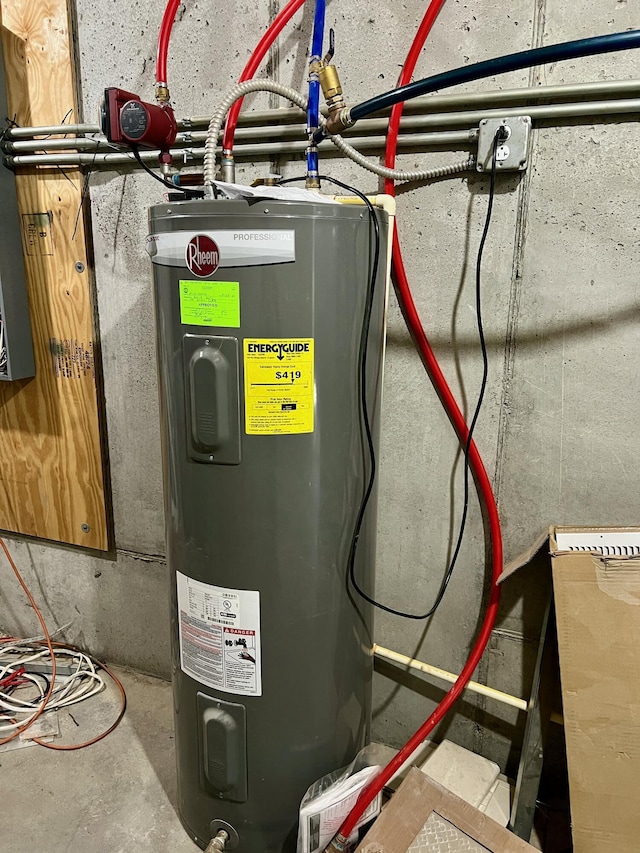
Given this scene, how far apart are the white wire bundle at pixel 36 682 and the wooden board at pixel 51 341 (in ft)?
1.33

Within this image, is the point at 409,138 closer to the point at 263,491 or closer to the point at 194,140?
the point at 194,140

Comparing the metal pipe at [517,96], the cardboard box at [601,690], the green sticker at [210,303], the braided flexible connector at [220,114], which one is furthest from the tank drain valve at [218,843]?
the metal pipe at [517,96]

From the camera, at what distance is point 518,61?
2.91 ft

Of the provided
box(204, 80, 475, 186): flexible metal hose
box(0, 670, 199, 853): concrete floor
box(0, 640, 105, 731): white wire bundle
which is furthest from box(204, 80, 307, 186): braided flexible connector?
box(0, 640, 105, 731): white wire bundle

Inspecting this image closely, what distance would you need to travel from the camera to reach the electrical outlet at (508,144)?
1.16 m

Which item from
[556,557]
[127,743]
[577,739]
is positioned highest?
[556,557]

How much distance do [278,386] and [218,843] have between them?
95cm

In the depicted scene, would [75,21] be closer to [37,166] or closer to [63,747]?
[37,166]

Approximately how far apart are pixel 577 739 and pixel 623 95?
1.25 metres

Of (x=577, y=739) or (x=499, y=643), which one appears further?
(x=499, y=643)

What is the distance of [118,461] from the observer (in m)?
1.73

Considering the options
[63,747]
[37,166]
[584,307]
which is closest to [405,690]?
[63,747]

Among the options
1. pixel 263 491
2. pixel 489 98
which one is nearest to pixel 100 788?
pixel 263 491

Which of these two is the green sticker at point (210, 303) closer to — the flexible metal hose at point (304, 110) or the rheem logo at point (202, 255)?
the rheem logo at point (202, 255)
